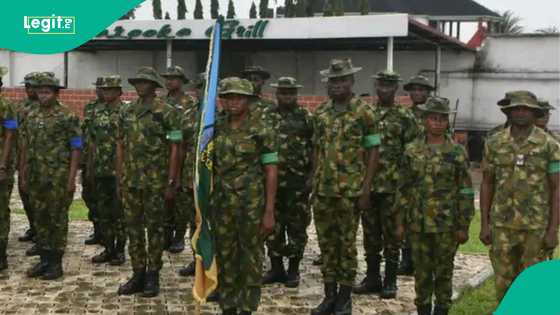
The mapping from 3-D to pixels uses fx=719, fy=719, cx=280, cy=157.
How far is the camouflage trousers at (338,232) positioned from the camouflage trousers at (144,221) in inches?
54.8

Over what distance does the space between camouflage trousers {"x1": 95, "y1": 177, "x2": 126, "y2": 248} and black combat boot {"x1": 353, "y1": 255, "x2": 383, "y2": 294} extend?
2.62 metres

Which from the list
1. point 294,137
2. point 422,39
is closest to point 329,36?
point 422,39

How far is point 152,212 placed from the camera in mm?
6211

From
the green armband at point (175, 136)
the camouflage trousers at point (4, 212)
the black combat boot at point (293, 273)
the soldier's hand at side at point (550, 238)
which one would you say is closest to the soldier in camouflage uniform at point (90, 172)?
the camouflage trousers at point (4, 212)

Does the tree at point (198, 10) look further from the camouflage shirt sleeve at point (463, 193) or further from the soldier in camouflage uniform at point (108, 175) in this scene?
the camouflage shirt sleeve at point (463, 193)

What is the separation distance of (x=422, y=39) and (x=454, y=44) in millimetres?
1104

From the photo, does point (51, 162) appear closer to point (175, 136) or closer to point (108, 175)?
point (108, 175)

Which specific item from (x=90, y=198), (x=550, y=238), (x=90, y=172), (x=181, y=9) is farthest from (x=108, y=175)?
(x=181, y=9)

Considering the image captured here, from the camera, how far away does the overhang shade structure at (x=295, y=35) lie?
17.1 m

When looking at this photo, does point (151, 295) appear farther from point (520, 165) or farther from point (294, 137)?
point (520, 165)

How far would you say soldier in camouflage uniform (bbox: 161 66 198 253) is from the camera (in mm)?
6816

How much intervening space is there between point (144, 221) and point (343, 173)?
184cm

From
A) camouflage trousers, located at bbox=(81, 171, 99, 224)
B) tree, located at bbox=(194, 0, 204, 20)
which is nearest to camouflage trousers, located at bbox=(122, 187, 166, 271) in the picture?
camouflage trousers, located at bbox=(81, 171, 99, 224)

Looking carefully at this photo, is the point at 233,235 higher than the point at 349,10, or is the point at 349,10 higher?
the point at 349,10
